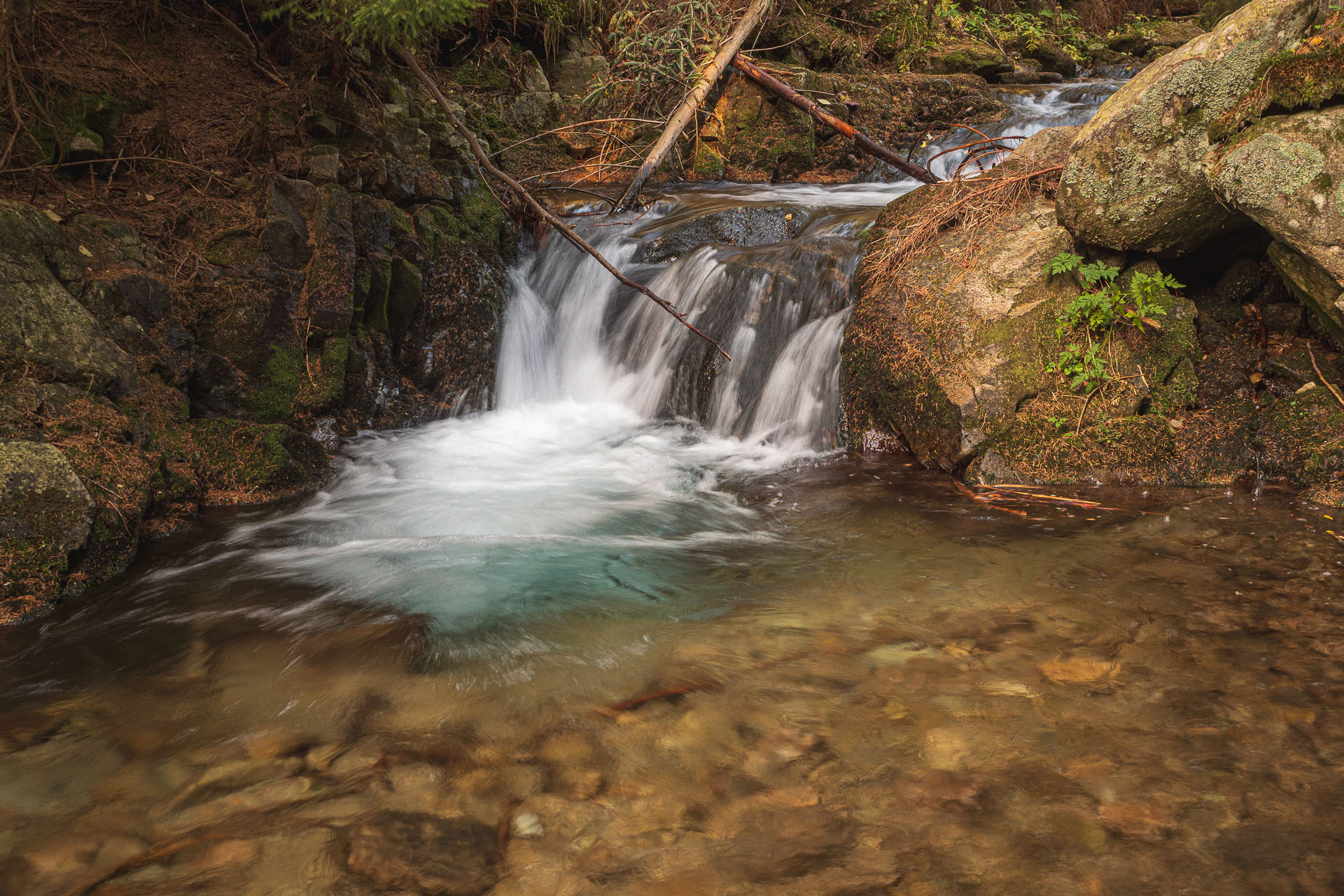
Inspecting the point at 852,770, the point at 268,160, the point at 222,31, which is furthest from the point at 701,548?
the point at 222,31

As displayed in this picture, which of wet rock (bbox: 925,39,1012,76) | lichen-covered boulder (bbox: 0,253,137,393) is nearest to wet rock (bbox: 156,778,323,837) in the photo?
lichen-covered boulder (bbox: 0,253,137,393)

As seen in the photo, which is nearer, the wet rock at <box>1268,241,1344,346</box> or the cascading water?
the wet rock at <box>1268,241,1344,346</box>

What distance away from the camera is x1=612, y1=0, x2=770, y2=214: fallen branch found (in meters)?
8.25

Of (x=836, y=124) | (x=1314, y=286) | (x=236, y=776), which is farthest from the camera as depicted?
(x=836, y=124)

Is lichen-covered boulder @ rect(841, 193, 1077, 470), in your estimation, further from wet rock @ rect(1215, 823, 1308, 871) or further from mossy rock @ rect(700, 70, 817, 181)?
mossy rock @ rect(700, 70, 817, 181)

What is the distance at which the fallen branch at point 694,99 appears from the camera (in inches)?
325

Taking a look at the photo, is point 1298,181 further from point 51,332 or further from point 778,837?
point 51,332

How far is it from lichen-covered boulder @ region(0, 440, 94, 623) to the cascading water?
0.46 m

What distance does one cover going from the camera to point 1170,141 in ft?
14.7

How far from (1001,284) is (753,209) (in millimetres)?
3697

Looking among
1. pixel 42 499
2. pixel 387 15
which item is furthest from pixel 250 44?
pixel 42 499

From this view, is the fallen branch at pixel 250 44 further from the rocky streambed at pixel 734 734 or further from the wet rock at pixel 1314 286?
the wet rock at pixel 1314 286

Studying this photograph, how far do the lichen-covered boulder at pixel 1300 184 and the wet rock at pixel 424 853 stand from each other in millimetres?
4552

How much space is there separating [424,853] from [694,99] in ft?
27.0
